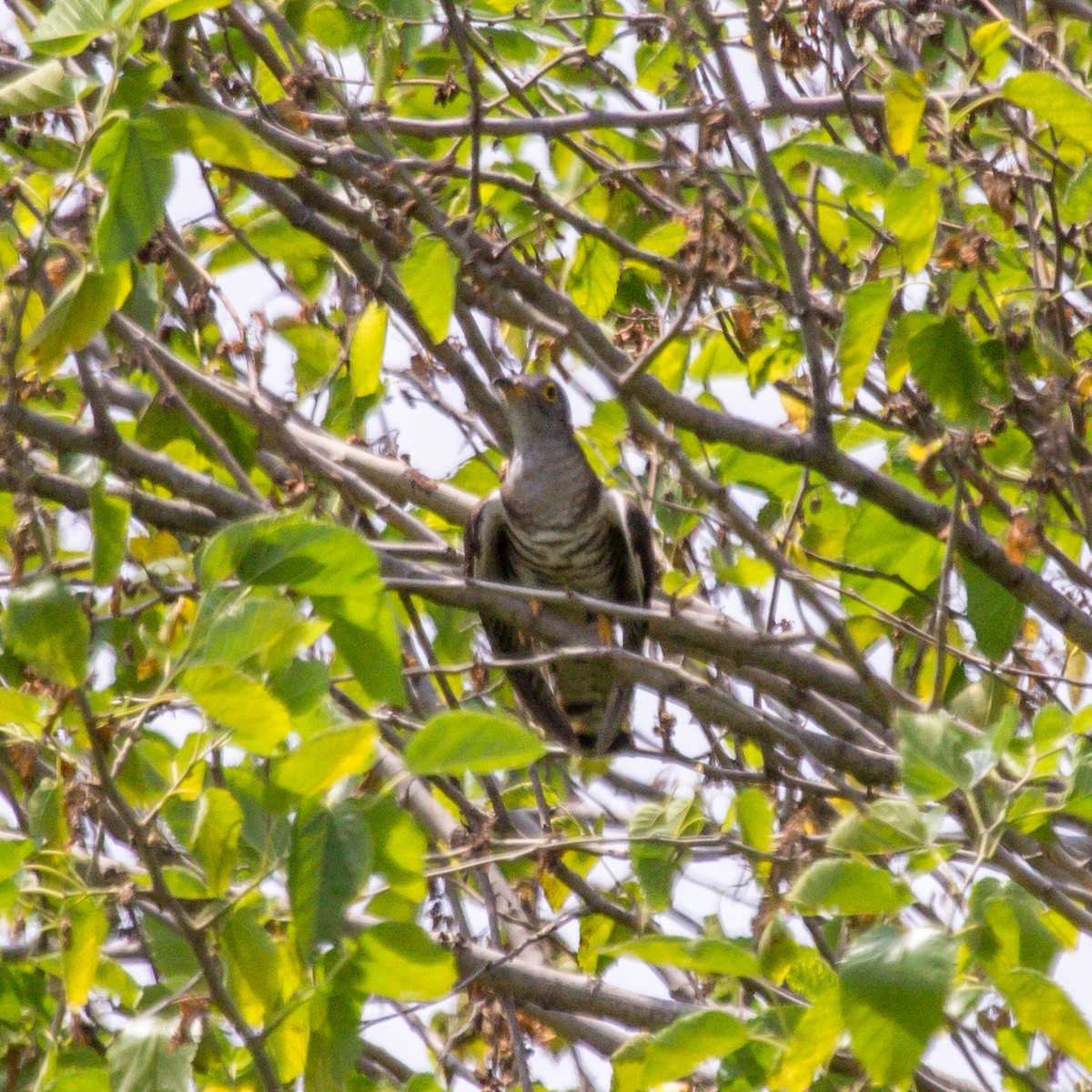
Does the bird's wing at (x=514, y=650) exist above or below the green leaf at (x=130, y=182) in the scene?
below

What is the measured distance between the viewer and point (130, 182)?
2139mm

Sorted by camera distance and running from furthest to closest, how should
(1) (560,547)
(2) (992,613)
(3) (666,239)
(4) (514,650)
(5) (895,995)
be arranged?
(1) (560,547), (4) (514,650), (3) (666,239), (2) (992,613), (5) (895,995)

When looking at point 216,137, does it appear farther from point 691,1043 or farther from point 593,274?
point 593,274

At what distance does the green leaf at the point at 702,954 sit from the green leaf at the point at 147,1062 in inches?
27.7

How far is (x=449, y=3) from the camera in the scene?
10.1 ft

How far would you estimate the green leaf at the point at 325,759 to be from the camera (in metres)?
1.98

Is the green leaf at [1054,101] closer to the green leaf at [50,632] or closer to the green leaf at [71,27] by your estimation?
the green leaf at [71,27]

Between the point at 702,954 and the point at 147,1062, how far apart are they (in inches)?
32.5

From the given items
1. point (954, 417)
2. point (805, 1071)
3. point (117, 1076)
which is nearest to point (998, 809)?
point (805, 1071)

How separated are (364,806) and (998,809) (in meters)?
0.94

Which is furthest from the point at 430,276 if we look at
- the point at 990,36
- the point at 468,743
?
the point at 468,743

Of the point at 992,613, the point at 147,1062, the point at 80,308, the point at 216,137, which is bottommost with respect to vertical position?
the point at 147,1062

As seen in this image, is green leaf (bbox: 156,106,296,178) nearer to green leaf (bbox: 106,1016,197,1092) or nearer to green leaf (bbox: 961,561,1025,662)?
green leaf (bbox: 106,1016,197,1092)

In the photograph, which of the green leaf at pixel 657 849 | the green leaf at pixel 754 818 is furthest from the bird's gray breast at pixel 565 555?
the green leaf at pixel 754 818
